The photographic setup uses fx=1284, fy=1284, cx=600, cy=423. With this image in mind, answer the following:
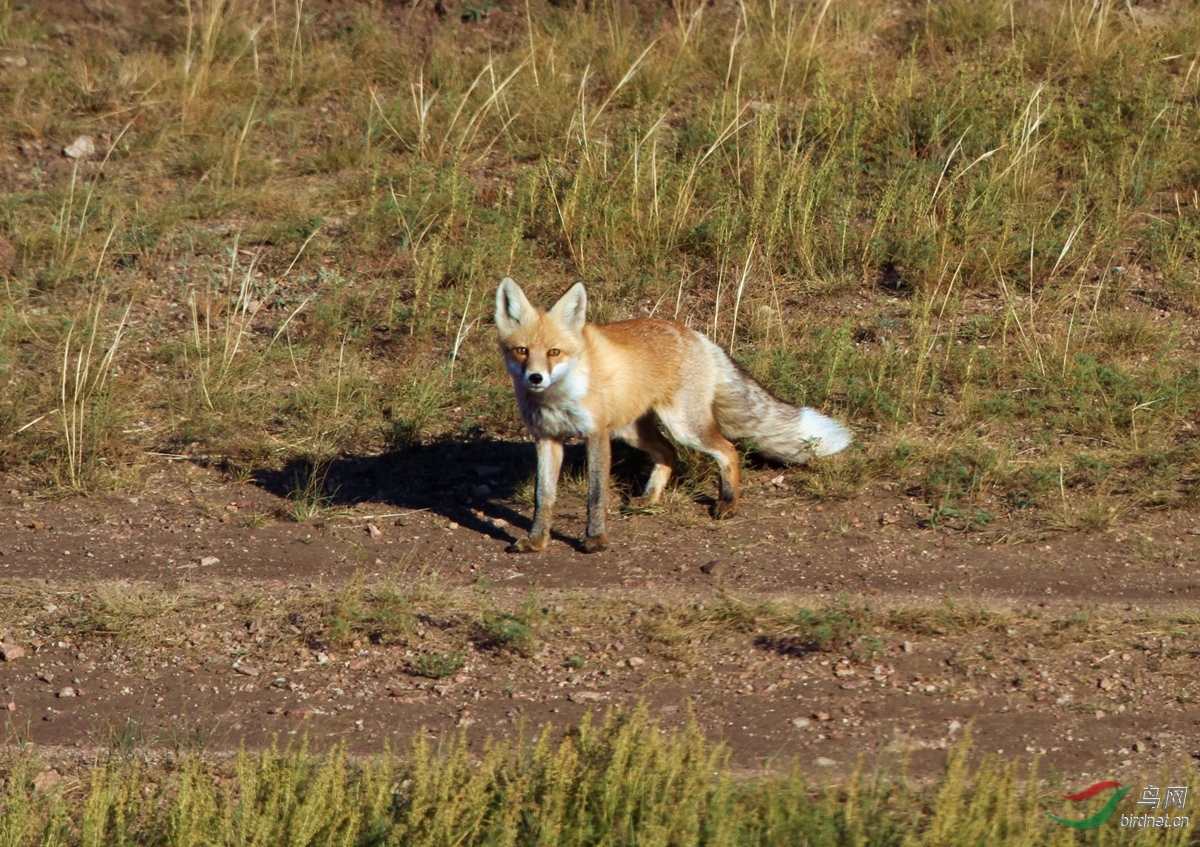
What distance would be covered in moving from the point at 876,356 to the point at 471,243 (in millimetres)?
2974

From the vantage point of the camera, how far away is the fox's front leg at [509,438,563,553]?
19.9 ft

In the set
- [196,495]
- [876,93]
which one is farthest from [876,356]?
[196,495]

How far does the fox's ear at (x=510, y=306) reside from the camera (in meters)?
5.78

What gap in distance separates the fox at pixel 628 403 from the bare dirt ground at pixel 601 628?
0.75 ft

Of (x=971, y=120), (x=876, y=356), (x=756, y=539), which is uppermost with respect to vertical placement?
(x=971, y=120)

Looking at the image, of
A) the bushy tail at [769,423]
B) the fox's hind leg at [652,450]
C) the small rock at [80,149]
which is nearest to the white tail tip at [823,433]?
the bushy tail at [769,423]

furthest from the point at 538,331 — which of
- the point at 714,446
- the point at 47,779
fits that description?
the point at 47,779

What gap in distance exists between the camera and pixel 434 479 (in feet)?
22.6

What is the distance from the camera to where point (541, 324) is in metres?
5.80

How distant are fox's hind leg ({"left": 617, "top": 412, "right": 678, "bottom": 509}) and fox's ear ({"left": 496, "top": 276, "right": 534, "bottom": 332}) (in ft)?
2.94

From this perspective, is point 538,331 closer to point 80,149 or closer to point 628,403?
point 628,403

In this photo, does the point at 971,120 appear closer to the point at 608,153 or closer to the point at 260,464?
the point at 608,153

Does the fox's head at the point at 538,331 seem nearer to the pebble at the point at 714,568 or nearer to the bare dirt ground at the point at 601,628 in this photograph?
the bare dirt ground at the point at 601,628

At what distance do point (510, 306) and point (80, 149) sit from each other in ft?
20.3
